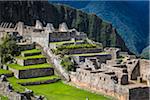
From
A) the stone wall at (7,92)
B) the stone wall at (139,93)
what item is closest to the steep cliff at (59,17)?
the stone wall at (139,93)

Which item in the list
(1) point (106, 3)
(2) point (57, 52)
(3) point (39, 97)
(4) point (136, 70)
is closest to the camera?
(3) point (39, 97)

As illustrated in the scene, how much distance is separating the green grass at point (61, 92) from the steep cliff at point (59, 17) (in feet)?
160

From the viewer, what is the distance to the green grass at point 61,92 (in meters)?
44.1

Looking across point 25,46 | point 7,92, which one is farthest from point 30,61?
point 7,92

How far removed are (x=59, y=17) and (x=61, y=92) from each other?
79.7 metres

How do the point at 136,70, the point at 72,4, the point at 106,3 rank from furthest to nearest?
the point at 72,4
the point at 106,3
the point at 136,70

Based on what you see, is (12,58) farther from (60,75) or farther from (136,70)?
(136,70)

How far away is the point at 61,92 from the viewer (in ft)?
152

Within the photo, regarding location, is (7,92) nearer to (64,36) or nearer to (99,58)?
(99,58)

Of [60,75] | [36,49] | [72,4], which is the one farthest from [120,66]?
[72,4]

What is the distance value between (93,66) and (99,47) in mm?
7685

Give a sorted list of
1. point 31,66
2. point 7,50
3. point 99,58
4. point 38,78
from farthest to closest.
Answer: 1. point 7,50
2. point 99,58
3. point 31,66
4. point 38,78

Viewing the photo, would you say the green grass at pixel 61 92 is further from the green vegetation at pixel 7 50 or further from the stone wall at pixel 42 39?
the stone wall at pixel 42 39

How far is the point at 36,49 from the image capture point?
5709 centimetres
